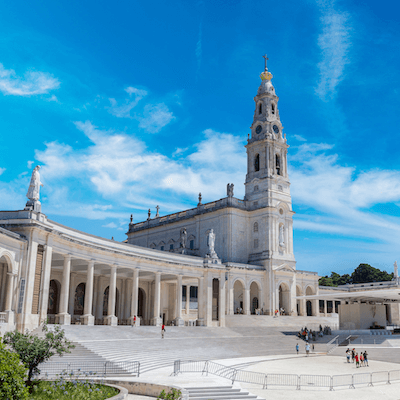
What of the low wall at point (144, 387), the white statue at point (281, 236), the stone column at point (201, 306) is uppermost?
the white statue at point (281, 236)

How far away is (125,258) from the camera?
4153 centimetres

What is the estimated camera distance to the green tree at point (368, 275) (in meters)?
104

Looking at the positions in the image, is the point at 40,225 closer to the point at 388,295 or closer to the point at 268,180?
the point at 388,295

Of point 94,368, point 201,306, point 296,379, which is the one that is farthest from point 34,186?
point 201,306

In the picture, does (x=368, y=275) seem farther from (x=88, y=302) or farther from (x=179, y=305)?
(x=88, y=302)

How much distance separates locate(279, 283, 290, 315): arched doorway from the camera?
67312 mm

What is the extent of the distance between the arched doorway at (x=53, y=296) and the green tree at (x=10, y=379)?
3273 cm

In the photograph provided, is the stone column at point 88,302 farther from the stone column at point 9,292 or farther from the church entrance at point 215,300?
the church entrance at point 215,300

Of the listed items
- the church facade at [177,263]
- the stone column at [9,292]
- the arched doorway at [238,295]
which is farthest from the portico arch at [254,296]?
the stone column at [9,292]

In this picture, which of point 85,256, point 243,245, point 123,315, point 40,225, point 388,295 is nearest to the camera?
point 40,225

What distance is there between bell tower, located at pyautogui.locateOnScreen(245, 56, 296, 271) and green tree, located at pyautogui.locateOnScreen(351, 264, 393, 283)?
146ft

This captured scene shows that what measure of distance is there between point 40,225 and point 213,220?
43.0 meters

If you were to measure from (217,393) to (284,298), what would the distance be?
1981 inches

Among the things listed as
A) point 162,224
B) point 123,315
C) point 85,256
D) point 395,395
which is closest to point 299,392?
point 395,395
